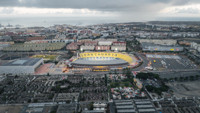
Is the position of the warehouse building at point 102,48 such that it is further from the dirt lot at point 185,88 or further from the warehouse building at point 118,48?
the dirt lot at point 185,88

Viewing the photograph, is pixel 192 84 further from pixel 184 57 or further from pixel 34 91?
pixel 34 91

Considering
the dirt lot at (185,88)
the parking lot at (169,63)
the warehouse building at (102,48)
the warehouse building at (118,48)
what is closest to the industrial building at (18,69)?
the warehouse building at (102,48)

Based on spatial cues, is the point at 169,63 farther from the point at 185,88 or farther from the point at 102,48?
the point at 102,48

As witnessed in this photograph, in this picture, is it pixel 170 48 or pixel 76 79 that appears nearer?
pixel 76 79

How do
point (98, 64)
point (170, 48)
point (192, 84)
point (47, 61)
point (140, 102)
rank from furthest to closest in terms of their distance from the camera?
point (170, 48)
point (47, 61)
point (98, 64)
point (192, 84)
point (140, 102)

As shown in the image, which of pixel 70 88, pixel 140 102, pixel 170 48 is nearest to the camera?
pixel 140 102

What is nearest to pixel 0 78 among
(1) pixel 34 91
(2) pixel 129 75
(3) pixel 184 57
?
(1) pixel 34 91
